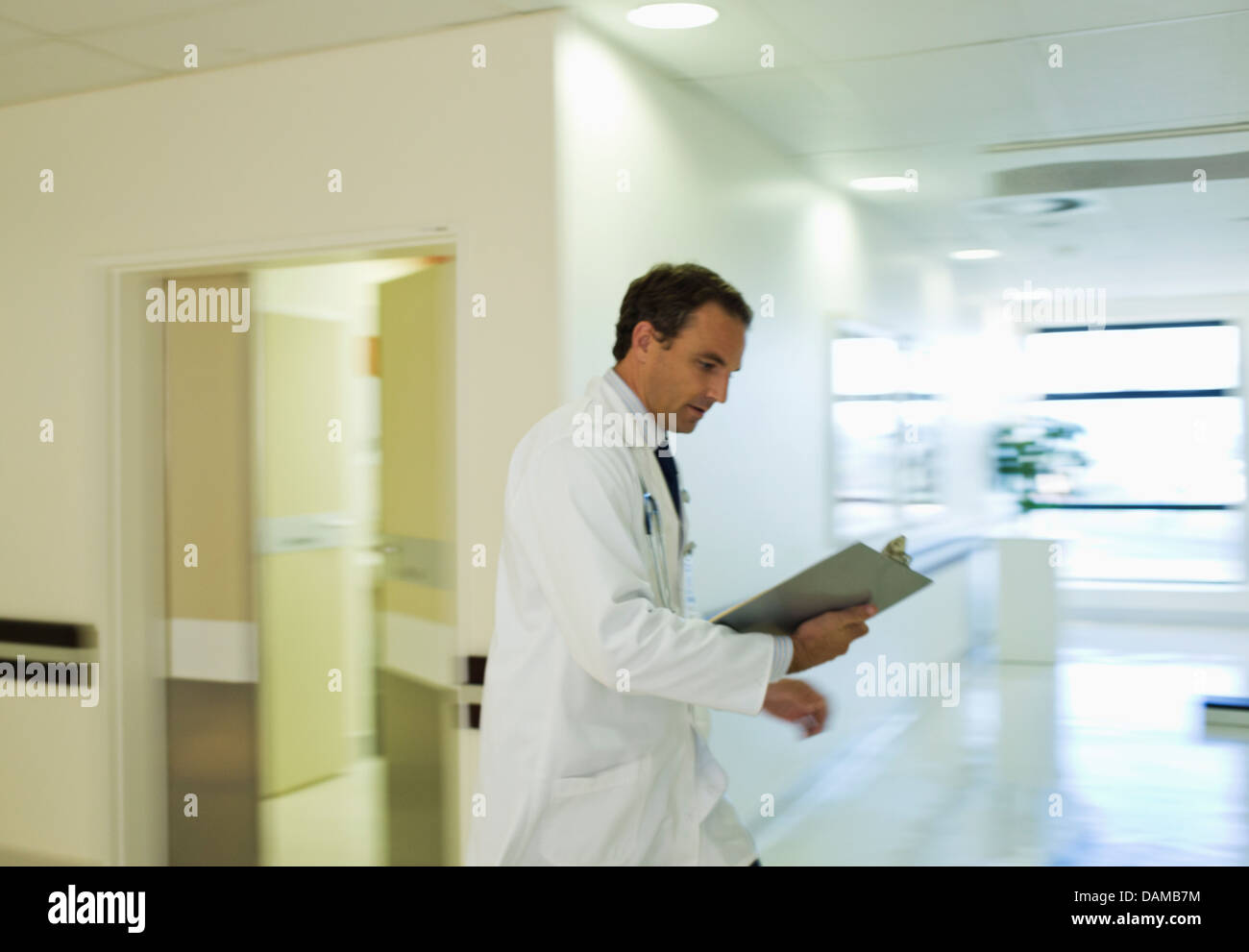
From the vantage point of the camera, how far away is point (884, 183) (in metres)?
6.09

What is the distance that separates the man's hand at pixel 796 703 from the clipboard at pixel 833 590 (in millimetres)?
98

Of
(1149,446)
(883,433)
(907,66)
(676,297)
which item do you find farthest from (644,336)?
(1149,446)

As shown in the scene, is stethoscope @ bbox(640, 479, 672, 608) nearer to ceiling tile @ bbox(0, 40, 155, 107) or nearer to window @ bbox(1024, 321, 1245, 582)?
ceiling tile @ bbox(0, 40, 155, 107)

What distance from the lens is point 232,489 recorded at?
4.02m

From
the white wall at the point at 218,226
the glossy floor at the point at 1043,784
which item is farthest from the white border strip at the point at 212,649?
the glossy floor at the point at 1043,784

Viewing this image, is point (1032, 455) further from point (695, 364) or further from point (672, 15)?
point (695, 364)

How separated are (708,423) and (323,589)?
7.79 ft

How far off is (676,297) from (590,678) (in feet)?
2.35

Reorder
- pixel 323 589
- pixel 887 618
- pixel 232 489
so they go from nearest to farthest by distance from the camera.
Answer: pixel 232 489, pixel 323 589, pixel 887 618

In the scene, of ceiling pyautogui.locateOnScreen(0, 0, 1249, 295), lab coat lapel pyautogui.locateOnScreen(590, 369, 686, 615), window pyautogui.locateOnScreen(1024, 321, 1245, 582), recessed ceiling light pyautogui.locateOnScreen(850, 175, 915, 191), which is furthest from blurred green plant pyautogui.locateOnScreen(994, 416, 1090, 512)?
lab coat lapel pyautogui.locateOnScreen(590, 369, 686, 615)

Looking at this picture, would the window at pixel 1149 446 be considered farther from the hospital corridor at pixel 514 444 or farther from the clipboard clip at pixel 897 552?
the clipboard clip at pixel 897 552

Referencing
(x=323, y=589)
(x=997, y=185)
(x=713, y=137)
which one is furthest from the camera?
(x=997, y=185)

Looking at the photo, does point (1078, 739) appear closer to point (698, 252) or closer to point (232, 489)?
point (698, 252)

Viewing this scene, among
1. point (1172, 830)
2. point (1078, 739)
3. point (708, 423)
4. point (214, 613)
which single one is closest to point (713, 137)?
point (708, 423)
